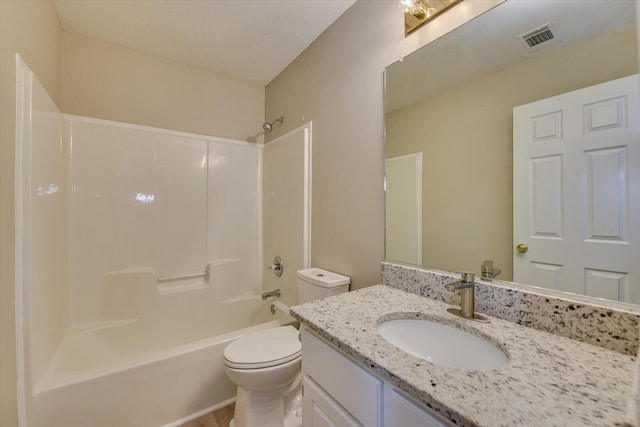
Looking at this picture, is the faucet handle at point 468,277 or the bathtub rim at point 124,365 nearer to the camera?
the faucet handle at point 468,277

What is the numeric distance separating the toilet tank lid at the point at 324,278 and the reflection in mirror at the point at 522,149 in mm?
321

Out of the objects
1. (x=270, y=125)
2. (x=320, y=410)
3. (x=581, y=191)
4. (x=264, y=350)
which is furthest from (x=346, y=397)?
(x=270, y=125)

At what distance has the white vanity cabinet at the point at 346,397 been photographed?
54cm

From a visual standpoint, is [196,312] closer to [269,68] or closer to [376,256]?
[376,256]

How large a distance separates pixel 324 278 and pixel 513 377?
3.32 ft

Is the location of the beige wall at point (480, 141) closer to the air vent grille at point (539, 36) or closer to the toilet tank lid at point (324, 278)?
the air vent grille at point (539, 36)

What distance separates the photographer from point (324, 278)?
1.46m

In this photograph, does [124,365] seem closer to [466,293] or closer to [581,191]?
[466,293]

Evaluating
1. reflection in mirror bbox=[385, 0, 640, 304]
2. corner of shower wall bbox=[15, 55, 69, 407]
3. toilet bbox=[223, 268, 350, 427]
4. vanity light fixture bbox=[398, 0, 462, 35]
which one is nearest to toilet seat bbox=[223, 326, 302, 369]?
toilet bbox=[223, 268, 350, 427]

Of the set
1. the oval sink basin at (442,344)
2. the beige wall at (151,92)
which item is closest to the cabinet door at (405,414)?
the oval sink basin at (442,344)

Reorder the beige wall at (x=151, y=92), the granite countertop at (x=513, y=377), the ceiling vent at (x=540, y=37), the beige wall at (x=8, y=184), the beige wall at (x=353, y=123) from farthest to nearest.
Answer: the beige wall at (x=151, y=92) < the beige wall at (x=353, y=123) < the beige wall at (x=8, y=184) < the ceiling vent at (x=540, y=37) < the granite countertop at (x=513, y=377)

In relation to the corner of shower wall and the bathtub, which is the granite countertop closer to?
the bathtub

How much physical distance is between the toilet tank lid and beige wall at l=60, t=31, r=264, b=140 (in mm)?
1488

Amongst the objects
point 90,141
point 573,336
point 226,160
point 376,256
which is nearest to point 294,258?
point 376,256
